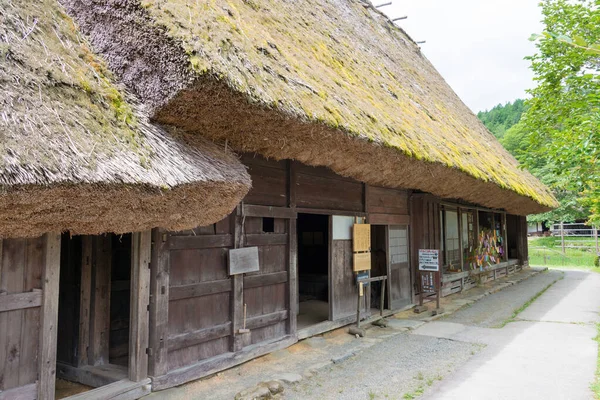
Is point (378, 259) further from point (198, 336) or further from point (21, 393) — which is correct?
point (21, 393)

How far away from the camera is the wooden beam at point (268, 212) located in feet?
16.0

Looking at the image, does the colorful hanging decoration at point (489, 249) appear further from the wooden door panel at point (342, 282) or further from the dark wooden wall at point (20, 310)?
the dark wooden wall at point (20, 310)

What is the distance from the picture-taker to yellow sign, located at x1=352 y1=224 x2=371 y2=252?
21.8ft

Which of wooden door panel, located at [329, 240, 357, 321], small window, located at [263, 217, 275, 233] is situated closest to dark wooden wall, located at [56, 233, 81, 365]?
small window, located at [263, 217, 275, 233]

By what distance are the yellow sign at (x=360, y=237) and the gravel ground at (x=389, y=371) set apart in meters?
1.47

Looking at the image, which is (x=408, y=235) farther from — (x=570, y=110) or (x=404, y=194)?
(x=570, y=110)

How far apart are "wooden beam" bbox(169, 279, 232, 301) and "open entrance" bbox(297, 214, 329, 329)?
474 cm

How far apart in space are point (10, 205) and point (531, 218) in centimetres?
3380

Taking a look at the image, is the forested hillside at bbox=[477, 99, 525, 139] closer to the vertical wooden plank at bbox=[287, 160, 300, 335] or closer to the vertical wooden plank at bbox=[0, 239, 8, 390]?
the vertical wooden plank at bbox=[287, 160, 300, 335]

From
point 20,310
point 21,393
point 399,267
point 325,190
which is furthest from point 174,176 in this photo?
point 399,267

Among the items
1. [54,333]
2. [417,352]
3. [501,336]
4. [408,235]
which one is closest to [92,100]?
[54,333]

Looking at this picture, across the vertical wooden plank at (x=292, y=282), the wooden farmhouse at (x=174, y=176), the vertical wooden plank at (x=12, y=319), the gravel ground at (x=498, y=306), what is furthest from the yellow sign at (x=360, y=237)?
the vertical wooden plank at (x=12, y=319)

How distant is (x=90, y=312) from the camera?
4.47m

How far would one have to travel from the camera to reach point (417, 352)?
5.41 meters
